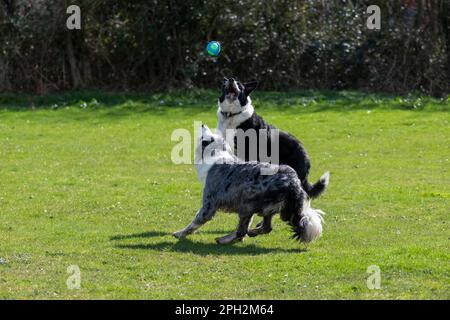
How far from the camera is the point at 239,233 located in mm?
11180

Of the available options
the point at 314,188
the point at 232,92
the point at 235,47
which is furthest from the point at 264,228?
the point at 235,47

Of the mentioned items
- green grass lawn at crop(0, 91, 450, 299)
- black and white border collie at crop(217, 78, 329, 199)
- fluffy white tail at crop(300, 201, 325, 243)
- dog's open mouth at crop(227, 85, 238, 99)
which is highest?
dog's open mouth at crop(227, 85, 238, 99)

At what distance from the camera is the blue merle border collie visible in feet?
35.9

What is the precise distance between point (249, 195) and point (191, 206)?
2.84 m

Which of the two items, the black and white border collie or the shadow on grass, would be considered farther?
the black and white border collie

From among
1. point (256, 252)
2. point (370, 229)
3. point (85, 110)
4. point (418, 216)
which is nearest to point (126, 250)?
point (256, 252)

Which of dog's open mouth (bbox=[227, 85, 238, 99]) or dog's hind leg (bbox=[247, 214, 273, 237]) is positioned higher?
dog's open mouth (bbox=[227, 85, 238, 99])

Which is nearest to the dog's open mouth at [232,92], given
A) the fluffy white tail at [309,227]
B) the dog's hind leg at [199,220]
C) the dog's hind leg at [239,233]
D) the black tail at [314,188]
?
the black tail at [314,188]

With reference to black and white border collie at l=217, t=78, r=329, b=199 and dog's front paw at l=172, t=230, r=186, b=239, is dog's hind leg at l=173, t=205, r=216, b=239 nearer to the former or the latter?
dog's front paw at l=172, t=230, r=186, b=239

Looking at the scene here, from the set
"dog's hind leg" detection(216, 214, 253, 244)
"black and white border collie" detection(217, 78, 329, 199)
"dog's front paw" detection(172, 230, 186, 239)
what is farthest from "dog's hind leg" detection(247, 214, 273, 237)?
"black and white border collie" detection(217, 78, 329, 199)

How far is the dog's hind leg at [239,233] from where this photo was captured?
11.1m

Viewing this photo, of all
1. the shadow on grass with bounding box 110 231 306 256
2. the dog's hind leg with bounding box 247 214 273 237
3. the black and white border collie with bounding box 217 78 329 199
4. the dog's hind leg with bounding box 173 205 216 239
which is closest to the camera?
the shadow on grass with bounding box 110 231 306 256

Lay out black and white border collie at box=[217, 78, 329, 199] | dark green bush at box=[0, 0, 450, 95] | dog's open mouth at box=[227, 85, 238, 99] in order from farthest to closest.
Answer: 1. dark green bush at box=[0, 0, 450, 95]
2. dog's open mouth at box=[227, 85, 238, 99]
3. black and white border collie at box=[217, 78, 329, 199]

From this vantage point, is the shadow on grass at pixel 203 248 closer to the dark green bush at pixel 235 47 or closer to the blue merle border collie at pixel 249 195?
the blue merle border collie at pixel 249 195
